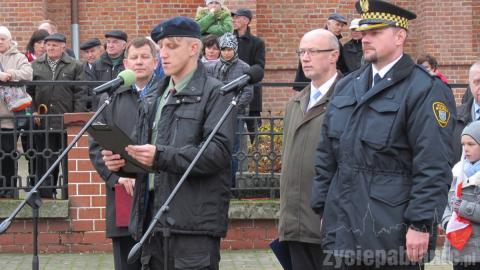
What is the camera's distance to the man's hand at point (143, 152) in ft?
18.4

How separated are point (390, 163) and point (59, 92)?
21.9 feet

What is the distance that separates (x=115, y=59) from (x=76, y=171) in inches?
53.7

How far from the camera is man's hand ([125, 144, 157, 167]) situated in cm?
561

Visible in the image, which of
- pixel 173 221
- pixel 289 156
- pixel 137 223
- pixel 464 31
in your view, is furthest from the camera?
pixel 464 31

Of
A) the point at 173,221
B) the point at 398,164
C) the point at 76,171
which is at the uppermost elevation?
the point at 398,164

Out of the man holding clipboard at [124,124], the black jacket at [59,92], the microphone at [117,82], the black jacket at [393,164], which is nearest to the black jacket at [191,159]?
the microphone at [117,82]

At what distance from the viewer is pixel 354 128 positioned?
5332 mm

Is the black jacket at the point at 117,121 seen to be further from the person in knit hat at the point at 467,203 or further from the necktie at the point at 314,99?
the person in knit hat at the point at 467,203

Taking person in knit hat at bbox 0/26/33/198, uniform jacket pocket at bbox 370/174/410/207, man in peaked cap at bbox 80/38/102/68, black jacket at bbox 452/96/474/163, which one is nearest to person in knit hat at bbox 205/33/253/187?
person in knit hat at bbox 0/26/33/198

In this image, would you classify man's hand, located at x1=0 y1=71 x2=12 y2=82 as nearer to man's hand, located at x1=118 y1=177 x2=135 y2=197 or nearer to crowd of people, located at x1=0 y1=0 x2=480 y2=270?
crowd of people, located at x1=0 y1=0 x2=480 y2=270

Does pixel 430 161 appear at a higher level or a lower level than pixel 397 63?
lower

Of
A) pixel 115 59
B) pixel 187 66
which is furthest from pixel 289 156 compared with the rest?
pixel 115 59

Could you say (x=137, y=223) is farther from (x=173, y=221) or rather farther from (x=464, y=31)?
(x=464, y=31)

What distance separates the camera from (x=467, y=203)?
6.73 meters
